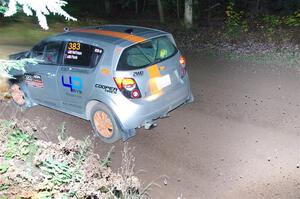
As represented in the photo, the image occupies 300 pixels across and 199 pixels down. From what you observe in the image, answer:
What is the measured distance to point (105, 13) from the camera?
22.9 m

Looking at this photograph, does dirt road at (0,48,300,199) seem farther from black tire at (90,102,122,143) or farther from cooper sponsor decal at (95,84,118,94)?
cooper sponsor decal at (95,84,118,94)

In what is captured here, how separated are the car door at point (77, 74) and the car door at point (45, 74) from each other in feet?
0.74

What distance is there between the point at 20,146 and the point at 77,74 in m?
1.90

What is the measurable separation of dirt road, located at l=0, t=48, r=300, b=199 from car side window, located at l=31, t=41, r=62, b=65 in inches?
53.0

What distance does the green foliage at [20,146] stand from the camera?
527cm

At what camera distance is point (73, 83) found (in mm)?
7043

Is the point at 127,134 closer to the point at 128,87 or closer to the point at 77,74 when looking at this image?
the point at 128,87

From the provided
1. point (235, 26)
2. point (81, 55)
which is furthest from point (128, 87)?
point (235, 26)

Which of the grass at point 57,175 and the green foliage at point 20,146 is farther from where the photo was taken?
the green foliage at point 20,146

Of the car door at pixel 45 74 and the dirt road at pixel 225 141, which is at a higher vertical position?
the car door at pixel 45 74

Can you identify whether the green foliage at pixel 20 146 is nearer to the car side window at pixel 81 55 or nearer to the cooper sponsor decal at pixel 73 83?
the cooper sponsor decal at pixel 73 83

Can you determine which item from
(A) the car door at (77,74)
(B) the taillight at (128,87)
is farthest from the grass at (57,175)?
(A) the car door at (77,74)

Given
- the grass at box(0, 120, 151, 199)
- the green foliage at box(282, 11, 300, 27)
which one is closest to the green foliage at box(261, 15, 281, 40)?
the green foliage at box(282, 11, 300, 27)

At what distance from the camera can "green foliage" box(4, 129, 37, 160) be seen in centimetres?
527
